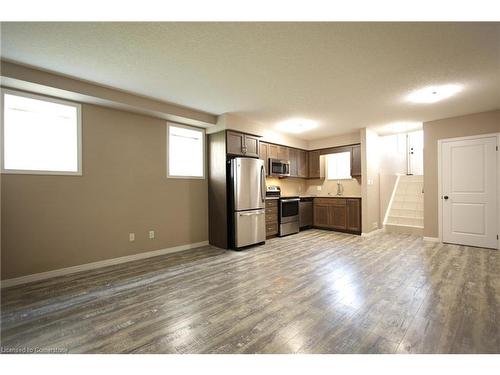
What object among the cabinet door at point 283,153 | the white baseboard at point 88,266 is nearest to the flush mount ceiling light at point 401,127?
the cabinet door at point 283,153

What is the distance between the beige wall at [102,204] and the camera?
282cm

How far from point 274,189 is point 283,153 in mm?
1092

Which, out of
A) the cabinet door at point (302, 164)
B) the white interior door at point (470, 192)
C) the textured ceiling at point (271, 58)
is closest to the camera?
the textured ceiling at point (271, 58)

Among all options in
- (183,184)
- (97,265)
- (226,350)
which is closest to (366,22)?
(226,350)

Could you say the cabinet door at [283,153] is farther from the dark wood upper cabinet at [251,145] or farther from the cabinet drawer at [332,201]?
the cabinet drawer at [332,201]

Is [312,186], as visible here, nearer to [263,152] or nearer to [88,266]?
[263,152]

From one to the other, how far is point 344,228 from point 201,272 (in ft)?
13.5

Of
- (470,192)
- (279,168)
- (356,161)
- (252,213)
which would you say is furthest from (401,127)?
(252,213)

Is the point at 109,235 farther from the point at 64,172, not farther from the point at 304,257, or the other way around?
the point at 304,257

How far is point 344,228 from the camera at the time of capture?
5832 millimetres

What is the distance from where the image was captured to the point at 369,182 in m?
5.59

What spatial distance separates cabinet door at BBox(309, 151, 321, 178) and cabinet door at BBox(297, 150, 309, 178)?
0.13m

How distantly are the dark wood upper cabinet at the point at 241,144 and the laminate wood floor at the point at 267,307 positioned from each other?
2146mm
